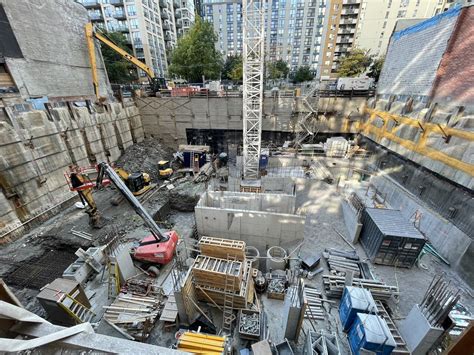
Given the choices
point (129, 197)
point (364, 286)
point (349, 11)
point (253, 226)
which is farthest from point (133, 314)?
point (349, 11)

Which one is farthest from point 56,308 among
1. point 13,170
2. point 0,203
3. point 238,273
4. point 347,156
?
point 347,156

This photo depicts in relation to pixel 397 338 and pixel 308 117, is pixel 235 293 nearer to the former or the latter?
pixel 397 338

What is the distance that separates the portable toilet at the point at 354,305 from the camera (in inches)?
266

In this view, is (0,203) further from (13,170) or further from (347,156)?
(347,156)

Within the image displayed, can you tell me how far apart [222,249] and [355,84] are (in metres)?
22.3

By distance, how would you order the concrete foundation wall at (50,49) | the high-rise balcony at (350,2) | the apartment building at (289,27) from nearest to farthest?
the concrete foundation wall at (50,49) < the high-rise balcony at (350,2) < the apartment building at (289,27)

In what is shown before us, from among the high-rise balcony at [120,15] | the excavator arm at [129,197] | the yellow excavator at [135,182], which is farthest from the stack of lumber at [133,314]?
the high-rise balcony at [120,15]

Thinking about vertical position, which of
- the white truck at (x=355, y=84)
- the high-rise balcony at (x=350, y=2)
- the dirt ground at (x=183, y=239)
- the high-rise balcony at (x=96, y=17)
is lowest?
the dirt ground at (x=183, y=239)

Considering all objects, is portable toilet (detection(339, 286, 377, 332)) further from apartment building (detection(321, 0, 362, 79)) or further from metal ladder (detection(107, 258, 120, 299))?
apartment building (detection(321, 0, 362, 79))

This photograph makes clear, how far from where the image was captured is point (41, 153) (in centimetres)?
1415

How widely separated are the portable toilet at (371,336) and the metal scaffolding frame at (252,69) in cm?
1204

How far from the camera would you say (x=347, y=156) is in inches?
731

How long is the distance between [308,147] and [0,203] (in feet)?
71.3

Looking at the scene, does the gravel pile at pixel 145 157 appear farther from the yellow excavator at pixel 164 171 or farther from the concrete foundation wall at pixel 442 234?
the concrete foundation wall at pixel 442 234
